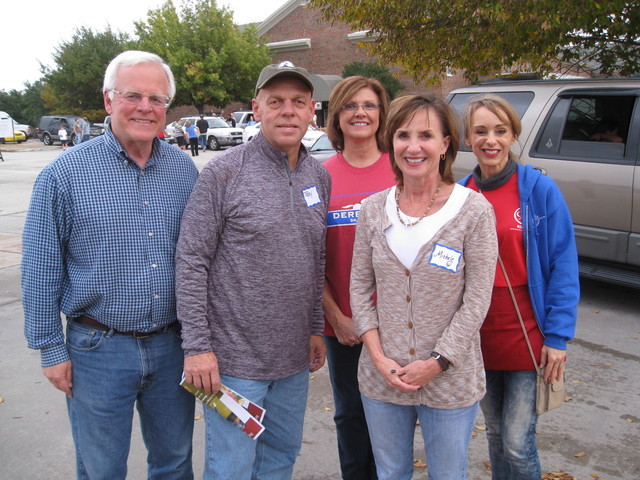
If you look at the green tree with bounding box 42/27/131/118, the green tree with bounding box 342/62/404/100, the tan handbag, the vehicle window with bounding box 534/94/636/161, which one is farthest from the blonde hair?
the green tree with bounding box 42/27/131/118

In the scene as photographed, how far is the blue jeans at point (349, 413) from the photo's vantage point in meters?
2.72

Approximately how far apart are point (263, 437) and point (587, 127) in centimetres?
477

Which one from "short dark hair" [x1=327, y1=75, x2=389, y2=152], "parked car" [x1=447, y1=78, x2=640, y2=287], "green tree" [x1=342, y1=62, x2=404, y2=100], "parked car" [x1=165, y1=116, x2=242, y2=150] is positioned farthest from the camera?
"green tree" [x1=342, y1=62, x2=404, y2=100]

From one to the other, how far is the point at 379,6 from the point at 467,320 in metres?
7.52

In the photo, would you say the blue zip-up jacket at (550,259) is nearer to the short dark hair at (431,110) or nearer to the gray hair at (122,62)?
the short dark hair at (431,110)

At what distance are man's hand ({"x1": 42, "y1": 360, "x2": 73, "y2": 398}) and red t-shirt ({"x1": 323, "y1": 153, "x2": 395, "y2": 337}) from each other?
116 centimetres

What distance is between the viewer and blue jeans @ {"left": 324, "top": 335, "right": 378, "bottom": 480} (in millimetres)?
2725

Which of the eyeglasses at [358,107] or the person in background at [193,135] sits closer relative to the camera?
the eyeglasses at [358,107]

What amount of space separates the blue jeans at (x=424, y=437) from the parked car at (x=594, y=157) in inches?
151

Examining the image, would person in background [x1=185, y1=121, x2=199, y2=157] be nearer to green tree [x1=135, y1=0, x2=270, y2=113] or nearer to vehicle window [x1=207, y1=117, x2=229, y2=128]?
vehicle window [x1=207, y1=117, x2=229, y2=128]

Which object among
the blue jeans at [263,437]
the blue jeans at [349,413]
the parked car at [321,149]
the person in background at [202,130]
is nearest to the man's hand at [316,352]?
the blue jeans at [263,437]

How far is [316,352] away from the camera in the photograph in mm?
2498

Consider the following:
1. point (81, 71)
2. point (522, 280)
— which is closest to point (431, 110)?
point (522, 280)

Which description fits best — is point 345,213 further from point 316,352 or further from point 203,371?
point 203,371
